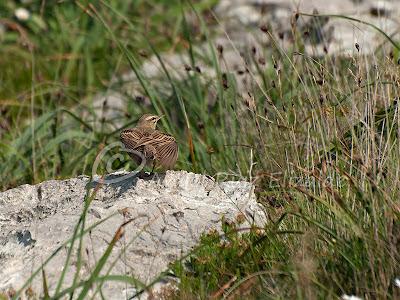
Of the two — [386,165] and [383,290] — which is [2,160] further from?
[383,290]

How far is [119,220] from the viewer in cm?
472

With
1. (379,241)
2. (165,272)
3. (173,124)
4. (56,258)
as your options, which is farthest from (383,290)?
(173,124)

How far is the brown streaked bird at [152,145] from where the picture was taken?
5250mm

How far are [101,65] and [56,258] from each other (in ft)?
19.4

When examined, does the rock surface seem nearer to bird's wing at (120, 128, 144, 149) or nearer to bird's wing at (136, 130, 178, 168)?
bird's wing at (136, 130, 178, 168)

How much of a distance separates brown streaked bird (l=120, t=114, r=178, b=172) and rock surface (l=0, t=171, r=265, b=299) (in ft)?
0.54

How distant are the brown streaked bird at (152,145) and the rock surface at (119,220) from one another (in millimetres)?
163

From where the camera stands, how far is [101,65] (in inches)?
404

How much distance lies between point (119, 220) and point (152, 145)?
73 cm

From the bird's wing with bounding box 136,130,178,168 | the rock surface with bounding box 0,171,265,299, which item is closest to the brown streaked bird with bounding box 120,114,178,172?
the bird's wing with bounding box 136,130,178,168

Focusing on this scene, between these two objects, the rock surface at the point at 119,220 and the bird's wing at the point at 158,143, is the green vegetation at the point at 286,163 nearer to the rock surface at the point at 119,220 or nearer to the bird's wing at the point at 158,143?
the rock surface at the point at 119,220

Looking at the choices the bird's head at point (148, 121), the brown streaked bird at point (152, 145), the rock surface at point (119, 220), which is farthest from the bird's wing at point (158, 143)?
the bird's head at point (148, 121)

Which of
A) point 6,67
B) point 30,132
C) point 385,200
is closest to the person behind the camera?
point 385,200

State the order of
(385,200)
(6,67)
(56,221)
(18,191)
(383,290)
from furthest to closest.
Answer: (6,67) < (18,191) < (56,221) < (385,200) < (383,290)
